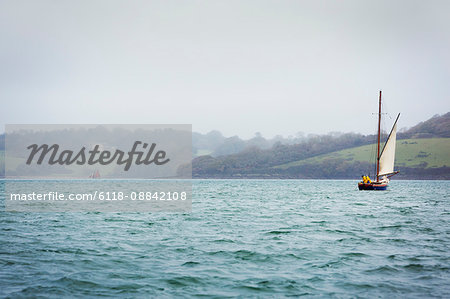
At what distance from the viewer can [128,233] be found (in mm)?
20906

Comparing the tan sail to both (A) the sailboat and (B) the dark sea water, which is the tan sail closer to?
(A) the sailboat

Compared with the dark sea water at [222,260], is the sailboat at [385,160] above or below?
above

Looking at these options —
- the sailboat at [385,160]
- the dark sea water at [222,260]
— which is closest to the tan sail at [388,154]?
the sailboat at [385,160]

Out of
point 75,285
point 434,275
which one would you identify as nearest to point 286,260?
point 434,275

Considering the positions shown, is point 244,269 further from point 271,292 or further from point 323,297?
point 323,297

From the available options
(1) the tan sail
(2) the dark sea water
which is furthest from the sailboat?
(2) the dark sea water

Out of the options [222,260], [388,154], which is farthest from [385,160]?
[222,260]

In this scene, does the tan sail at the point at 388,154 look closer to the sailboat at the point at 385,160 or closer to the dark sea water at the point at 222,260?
the sailboat at the point at 385,160

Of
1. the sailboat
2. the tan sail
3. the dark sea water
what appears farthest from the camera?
the sailboat

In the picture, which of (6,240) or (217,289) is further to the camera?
(6,240)

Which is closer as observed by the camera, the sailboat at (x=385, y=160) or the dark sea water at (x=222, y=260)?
the dark sea water at (x=222, y=260)

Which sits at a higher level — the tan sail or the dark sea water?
the tan sail

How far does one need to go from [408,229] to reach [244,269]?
1447cm

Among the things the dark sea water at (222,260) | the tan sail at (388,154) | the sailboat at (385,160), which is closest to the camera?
the dark sea water at (222,260)
